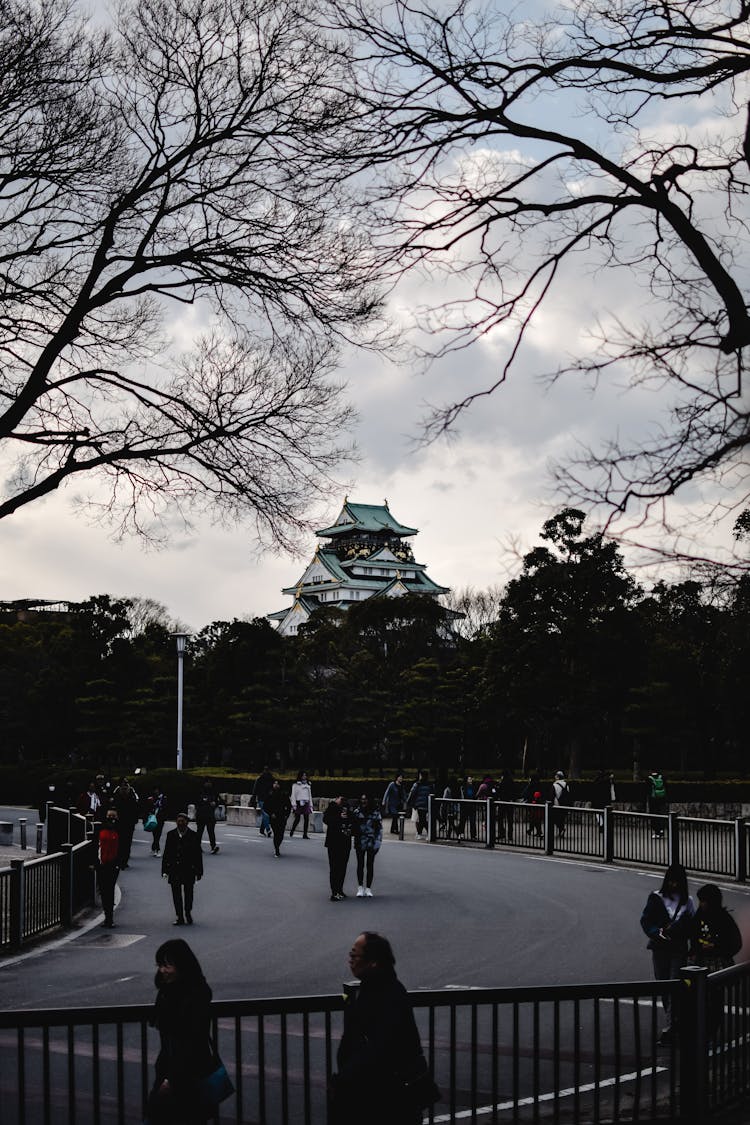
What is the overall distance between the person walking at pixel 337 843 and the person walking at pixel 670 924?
10229mm

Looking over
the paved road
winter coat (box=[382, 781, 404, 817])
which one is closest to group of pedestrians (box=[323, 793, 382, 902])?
the paved road

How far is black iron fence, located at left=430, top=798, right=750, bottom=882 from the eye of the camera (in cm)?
2381

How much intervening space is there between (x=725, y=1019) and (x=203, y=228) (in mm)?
9130

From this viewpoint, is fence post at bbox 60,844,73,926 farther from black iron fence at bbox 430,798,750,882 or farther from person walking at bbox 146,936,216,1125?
person walking at bbox 146,936,216,1125

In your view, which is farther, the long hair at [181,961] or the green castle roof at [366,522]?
the green castle roof at [366,522]

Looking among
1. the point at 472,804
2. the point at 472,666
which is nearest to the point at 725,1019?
the point at 472,804

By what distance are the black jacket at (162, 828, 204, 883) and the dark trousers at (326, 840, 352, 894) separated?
2944 mm

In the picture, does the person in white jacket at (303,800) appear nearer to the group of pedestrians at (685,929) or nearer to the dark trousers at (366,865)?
the dark trousers at (366,865)

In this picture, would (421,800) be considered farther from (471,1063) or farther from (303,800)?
(471,1063)

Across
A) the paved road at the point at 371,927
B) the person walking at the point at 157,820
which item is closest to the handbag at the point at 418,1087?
the paved road at the point at 371,927

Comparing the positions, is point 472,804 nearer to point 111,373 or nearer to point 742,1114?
point 111,373

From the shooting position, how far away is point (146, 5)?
13398 millimetres

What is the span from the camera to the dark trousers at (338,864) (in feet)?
69.3

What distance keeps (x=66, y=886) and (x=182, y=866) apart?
187 cm
